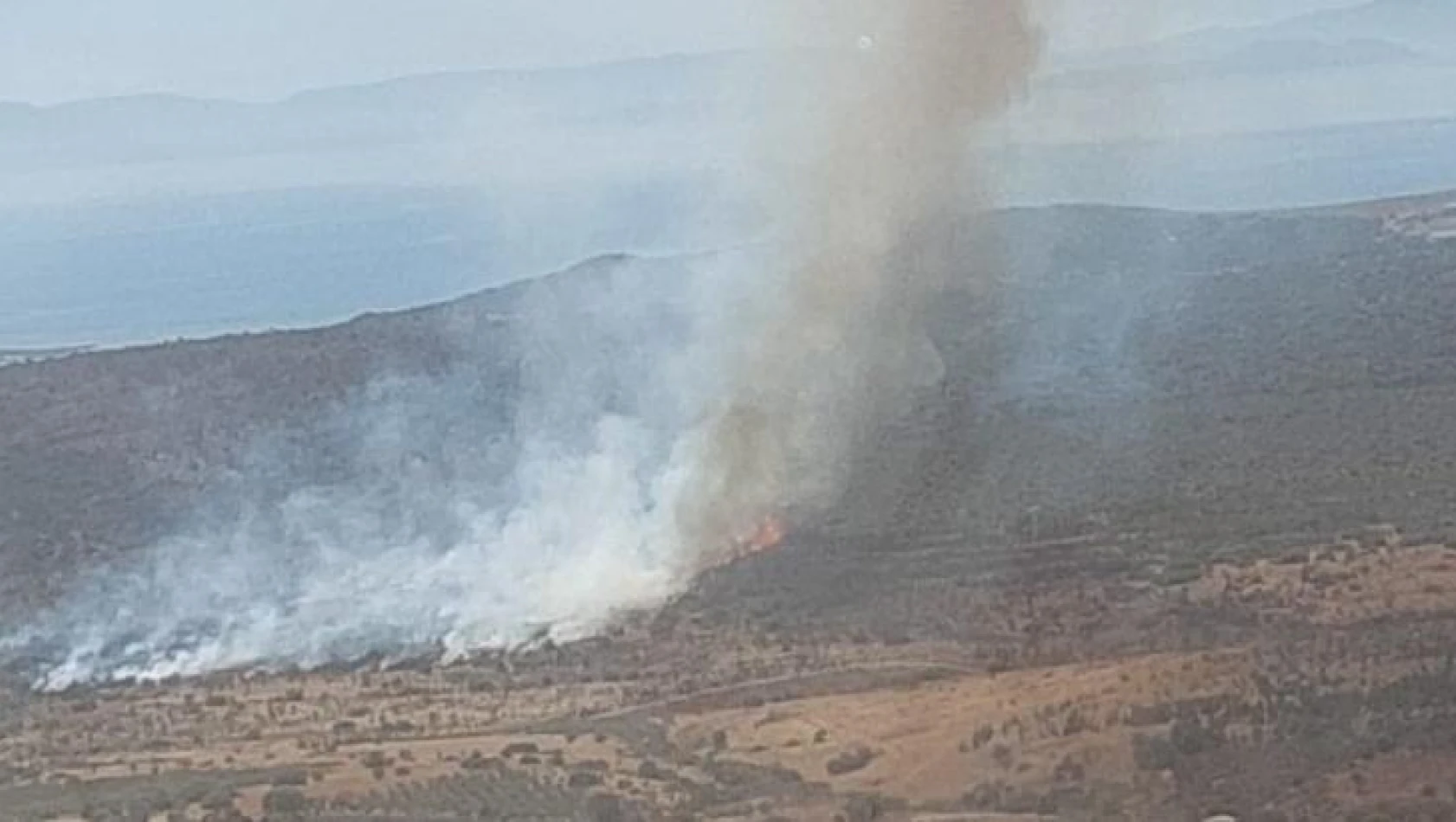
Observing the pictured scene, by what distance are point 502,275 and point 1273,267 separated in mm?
16567

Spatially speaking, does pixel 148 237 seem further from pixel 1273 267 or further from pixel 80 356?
pixel 1273 267

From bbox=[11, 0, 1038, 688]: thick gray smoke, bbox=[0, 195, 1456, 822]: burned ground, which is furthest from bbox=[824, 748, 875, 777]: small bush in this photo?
bbox=[11, 0, 1038, 688]: thick gray smoke

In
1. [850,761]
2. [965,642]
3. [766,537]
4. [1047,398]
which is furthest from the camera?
[1047,398]

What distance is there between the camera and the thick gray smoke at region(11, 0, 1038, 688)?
2725 cm

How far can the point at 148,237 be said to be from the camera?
64.9 meters

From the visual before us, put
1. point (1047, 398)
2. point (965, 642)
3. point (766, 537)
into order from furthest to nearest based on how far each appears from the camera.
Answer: point (1047, 398) → point (766, 537) → point (965, 642)

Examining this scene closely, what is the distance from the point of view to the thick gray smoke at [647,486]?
27.2 metres

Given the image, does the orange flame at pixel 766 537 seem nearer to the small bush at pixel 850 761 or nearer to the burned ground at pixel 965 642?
the burned ground at pixel 965 642

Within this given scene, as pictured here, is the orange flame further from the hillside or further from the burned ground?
the hillside

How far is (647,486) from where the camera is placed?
97.2ft

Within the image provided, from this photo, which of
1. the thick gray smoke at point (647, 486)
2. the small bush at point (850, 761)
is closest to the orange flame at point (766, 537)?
the thick gray smoke at point (647, 486)

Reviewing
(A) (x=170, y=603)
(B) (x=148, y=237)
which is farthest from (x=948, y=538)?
(B) (x=148, y=237)

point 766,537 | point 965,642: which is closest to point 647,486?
point 766,537

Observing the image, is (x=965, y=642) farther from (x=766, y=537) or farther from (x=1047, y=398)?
(x=1047, y=398)
